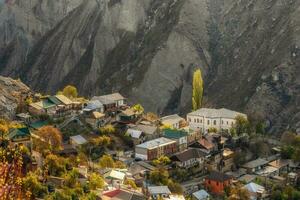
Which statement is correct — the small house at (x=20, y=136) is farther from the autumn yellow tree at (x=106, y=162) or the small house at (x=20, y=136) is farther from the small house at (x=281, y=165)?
the small house at (x=281, y=165)

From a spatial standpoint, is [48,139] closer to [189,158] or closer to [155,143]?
[155,143]

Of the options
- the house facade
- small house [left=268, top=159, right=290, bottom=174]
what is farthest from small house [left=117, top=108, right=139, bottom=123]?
small house [left=268, top=159, right=290, bottom=174]

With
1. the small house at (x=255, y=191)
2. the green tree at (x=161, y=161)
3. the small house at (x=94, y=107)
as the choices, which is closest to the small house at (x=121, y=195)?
the green tree at (x=161, y=161)

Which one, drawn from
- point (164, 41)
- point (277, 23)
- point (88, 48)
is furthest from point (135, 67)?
point (277, 23)

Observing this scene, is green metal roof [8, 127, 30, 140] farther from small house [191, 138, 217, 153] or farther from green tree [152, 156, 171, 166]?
small house [191, 138, 217, 153]

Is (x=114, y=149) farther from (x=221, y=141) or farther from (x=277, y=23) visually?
(x=277, y=23)

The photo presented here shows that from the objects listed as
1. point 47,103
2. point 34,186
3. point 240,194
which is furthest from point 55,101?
point 34,186
